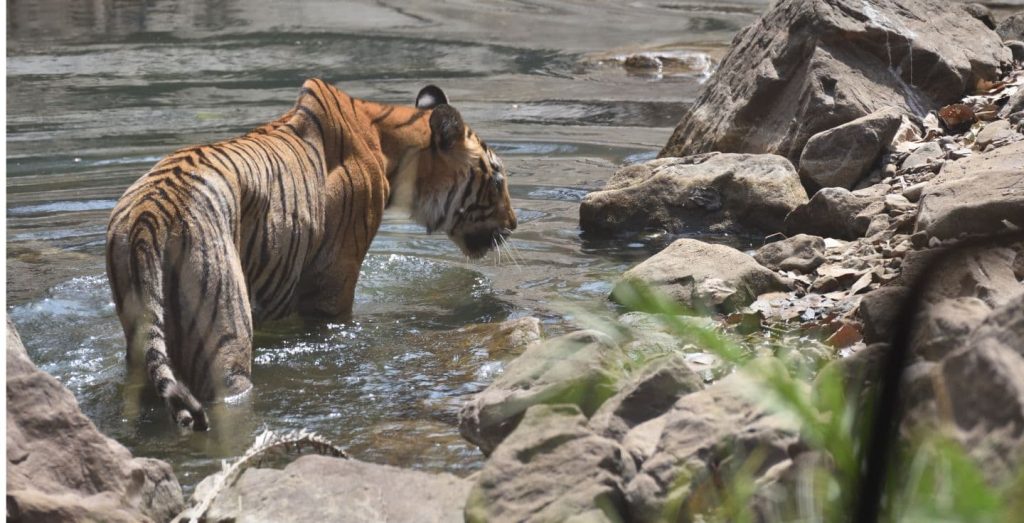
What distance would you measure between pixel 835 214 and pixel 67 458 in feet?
15.1

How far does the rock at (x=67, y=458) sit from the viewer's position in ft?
10.1

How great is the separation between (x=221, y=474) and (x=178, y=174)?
1.62 metres

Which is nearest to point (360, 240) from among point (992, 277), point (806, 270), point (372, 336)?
point (372, 336)

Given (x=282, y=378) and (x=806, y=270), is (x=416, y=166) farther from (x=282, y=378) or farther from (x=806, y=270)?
(x=806, y=270)

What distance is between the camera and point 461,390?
5039 millimetres

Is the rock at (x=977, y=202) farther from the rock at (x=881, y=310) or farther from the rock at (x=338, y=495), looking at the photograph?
the rock at (x=338, y=495)

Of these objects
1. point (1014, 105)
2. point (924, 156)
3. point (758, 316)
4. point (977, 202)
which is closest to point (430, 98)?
point (758, 316)

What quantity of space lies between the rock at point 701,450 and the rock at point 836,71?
517 cm

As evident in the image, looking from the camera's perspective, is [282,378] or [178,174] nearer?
[178,174]

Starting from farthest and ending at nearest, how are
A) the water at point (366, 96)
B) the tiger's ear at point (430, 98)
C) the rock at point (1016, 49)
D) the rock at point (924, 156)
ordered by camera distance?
the rock at point (1016, 49) → the rock at point (924, 156) → the tiger's ear at point (430, 98) → the water at point (366, 96)

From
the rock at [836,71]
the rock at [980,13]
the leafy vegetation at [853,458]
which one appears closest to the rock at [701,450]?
the leafy vegetation at [853,458]

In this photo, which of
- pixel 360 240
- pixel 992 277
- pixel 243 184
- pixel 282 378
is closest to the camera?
pixel 992 277

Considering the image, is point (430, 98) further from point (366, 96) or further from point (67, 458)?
point (366, 96)

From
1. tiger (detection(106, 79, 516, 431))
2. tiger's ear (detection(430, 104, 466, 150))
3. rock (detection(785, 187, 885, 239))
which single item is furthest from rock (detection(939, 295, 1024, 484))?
rock (detection(785, 187, 885, 239))
